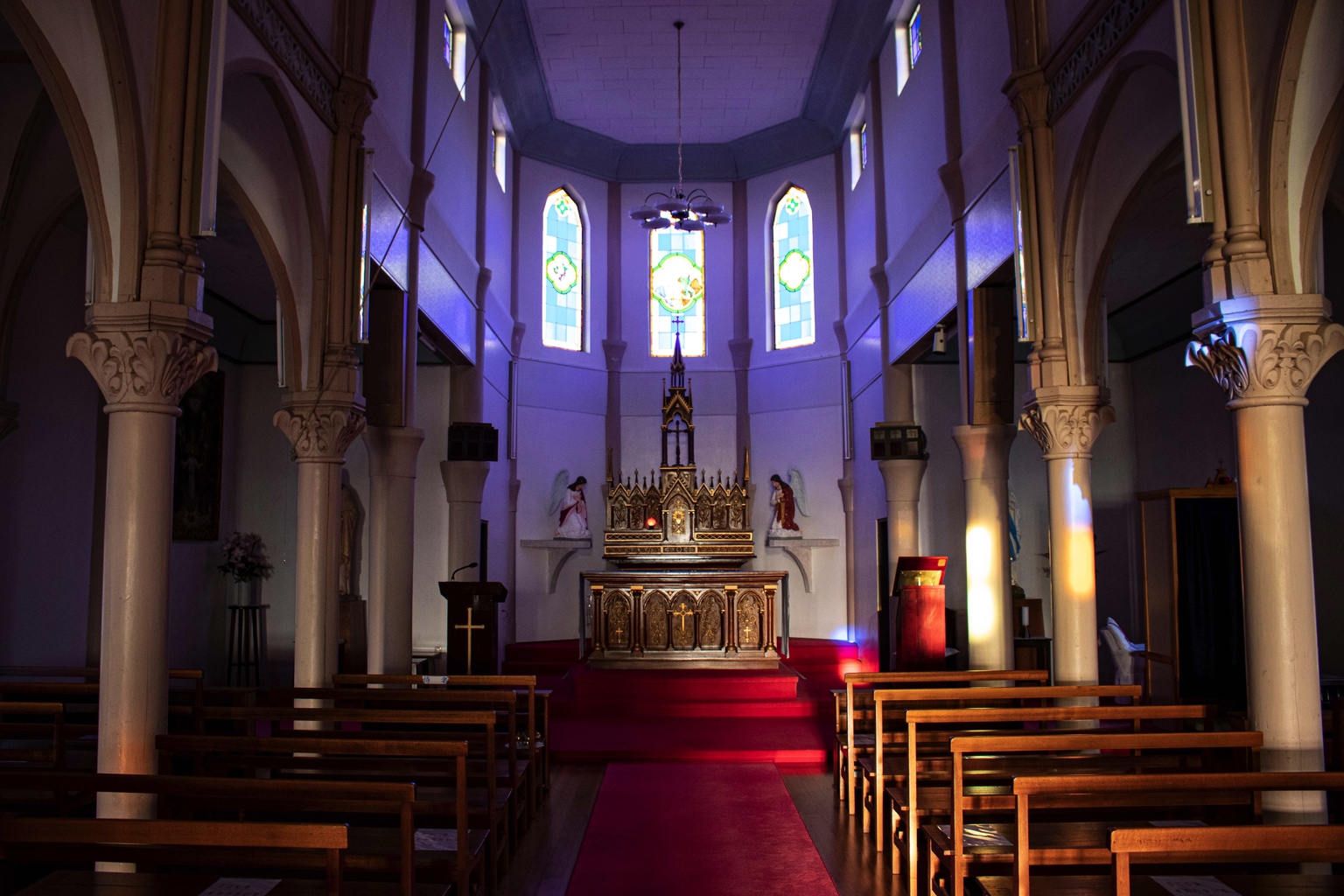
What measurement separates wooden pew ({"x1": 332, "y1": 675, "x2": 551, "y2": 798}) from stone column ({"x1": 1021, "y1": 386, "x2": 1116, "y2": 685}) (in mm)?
3947

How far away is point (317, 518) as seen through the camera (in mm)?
7980

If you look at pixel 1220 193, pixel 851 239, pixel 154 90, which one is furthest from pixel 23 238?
pixel 851 239

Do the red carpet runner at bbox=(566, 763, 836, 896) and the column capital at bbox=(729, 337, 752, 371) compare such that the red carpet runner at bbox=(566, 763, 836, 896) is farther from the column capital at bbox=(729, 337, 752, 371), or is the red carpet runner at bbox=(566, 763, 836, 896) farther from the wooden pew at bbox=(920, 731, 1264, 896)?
the column capital at bbox=(729, 337, 752, 371)

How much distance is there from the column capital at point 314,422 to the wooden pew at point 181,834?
4894 millimetres

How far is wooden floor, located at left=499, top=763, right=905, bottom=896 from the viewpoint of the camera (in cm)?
554

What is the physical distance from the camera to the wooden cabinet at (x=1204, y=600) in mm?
9508

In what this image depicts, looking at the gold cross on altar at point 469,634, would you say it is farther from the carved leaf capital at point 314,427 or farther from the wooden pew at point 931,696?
the wooden pew at point 931,696

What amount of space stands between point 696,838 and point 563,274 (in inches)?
502

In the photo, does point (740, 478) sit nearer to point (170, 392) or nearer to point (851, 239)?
point (851, 239)

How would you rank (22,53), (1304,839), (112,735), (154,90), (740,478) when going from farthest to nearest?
(740,478), (22,53), (154,90), (112,735), (1304,839)

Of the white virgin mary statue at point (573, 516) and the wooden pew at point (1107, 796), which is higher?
the white virgin mary statue at point (573, 516)

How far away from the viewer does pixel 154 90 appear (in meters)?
5.39

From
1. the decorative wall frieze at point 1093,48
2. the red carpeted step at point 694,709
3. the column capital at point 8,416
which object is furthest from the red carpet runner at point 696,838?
the column capital at point 8,416

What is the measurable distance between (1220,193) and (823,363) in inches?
463
